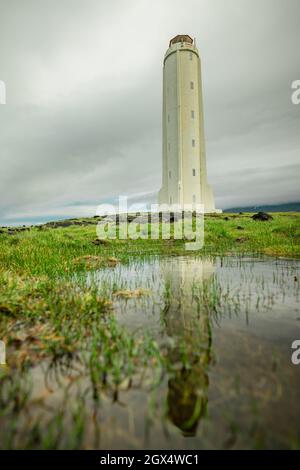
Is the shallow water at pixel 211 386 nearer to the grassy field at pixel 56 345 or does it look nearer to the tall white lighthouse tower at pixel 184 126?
the grassy field at pixel 56 345

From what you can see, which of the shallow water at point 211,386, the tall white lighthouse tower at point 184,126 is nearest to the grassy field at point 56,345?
the shallow water at point 211,386

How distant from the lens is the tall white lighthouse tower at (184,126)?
1666 inches

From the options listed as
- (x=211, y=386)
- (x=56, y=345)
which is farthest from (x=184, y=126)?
(x=211, y=386)

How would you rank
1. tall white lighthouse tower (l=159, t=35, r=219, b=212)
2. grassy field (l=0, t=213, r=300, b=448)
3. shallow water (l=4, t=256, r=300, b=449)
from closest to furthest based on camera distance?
shallow water (l=4, t=256, r=300, b=449) < grassy field (l=0, t=213, r=300, b=448) < tall white lighthouse tower (l=159, t=35, r=219, b=212)

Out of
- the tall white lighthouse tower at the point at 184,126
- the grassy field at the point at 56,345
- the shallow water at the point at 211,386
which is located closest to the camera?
the shallow water at the point at 211,386

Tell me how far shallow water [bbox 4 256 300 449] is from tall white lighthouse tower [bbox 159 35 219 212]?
38883 mm

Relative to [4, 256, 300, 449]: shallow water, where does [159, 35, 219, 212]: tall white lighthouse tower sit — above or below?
above

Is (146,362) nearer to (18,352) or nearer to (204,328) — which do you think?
(204,328)

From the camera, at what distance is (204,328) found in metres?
3.81

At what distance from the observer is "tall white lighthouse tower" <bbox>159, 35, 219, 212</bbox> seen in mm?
42312

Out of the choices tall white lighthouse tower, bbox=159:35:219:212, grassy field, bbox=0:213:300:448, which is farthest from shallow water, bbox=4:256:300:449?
tall white lighthouse tower, bbox=159:35:219:212

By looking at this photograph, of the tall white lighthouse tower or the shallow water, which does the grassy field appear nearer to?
the shallow water

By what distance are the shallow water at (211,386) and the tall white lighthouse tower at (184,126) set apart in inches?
1531

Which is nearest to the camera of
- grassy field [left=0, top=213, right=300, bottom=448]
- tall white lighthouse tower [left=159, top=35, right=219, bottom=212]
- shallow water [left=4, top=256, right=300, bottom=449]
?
shallow water [left=4, top=256, right=300, bottom=449]
